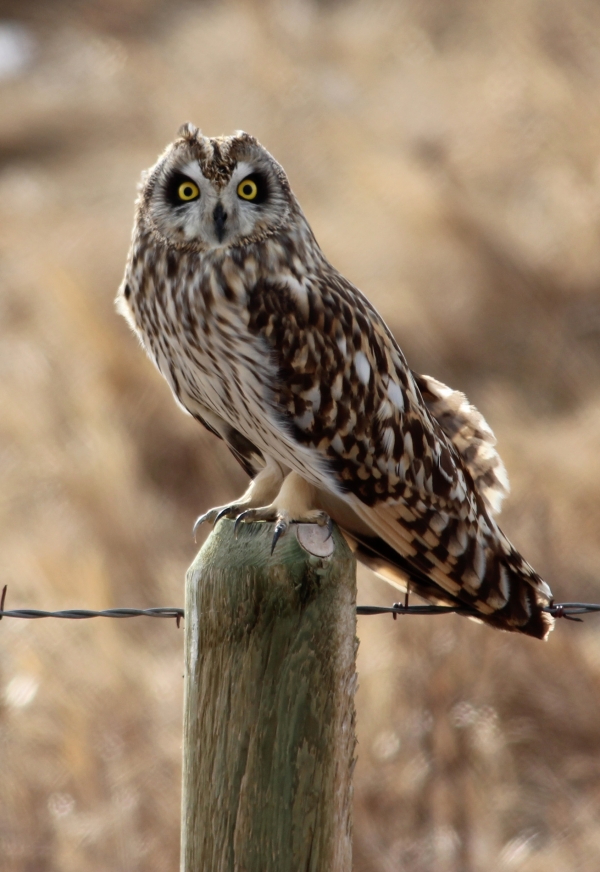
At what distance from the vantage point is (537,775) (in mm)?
5160

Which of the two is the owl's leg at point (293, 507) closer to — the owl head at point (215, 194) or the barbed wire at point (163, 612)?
the barbed wire at point (163, 612)

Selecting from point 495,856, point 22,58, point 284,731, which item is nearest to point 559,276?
point 495,856

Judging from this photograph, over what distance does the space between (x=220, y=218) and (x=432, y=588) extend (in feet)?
3.91

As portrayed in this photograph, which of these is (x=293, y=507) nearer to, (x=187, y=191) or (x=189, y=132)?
(x=187, y=191)

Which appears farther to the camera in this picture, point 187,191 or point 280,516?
point 187,191

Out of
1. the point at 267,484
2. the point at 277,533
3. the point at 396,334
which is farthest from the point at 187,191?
the point at 396,334

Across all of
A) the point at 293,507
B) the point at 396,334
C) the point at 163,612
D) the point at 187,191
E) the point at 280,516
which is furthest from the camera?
the point at 396,334

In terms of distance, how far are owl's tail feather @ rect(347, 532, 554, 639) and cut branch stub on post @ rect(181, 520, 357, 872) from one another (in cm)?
94

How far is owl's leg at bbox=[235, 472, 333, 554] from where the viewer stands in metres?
2.50

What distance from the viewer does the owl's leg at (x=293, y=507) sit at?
98.6 inches

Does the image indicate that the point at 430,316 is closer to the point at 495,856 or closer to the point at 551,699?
the point at 551,699

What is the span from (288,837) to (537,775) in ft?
12.1

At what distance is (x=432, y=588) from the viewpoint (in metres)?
2.96

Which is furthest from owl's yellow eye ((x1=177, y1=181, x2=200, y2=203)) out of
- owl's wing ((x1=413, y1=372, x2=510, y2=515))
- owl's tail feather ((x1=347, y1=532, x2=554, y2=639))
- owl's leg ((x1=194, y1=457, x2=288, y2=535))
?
owl's tail feather ((x1=347, y1=532, x2=554, y2=639))
